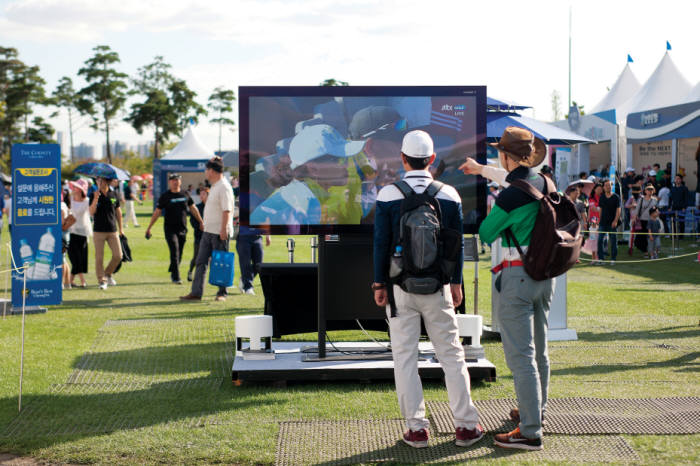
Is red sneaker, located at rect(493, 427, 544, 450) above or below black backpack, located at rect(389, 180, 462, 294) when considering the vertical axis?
below

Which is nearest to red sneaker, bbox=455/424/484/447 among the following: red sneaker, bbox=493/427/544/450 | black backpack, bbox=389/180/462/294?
red sneaker, bbox=493/427/544/450

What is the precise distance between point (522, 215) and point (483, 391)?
2.04 meters

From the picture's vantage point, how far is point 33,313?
1082 centimetres

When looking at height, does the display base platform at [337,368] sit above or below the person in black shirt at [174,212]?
below

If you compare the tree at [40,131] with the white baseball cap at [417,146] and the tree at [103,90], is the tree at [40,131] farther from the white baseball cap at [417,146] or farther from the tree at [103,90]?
the white baseball cap at [417,146]

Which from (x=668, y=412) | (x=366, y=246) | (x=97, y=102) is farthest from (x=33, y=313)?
(x=97, y=102)

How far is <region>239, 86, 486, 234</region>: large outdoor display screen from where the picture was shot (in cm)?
664

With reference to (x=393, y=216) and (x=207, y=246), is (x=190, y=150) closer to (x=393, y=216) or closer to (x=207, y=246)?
(x=207, y=246)

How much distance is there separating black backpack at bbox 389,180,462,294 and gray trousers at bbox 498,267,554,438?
39 cm

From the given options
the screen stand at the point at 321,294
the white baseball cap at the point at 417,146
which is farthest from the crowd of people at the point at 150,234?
the white baseball cap at the point at 417,146

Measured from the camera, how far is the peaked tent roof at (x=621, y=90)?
33875mm

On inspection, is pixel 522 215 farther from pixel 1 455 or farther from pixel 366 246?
pixel 1 455

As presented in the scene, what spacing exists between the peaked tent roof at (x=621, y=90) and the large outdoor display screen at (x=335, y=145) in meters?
28.9

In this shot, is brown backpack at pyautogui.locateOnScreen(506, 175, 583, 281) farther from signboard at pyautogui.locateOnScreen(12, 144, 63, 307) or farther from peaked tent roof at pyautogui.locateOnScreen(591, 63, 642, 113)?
peaked tent roof at pyautogui.locateOnScreen(591, 63, 642, 113)
